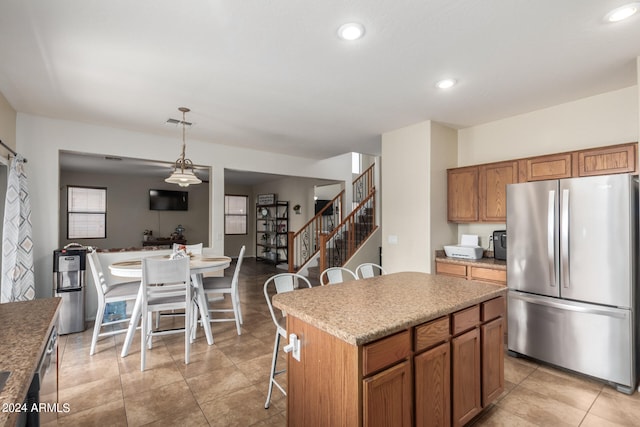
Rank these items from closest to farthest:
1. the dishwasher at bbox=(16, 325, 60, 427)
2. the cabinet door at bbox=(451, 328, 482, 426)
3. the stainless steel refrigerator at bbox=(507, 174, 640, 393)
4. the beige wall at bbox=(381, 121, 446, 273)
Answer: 1. the dishwasher at bbox=(16, 325, 60, 427)
2. the cabinet door at bbox=(451, 328, 482, 426)
3. the stainless steel refrigerator at bbox=(507, 174, 640, 393)
4. the beige wall at bbox=(381, 121, 446, 273)

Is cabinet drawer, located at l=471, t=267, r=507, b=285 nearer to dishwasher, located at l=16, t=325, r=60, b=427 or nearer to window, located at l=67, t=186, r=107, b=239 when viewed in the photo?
dishwasher, located at l=16, t=325, r=60, b=427

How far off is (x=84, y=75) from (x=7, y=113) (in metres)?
1.48

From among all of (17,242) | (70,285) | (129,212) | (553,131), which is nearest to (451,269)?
(553,131)

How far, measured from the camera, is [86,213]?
799 cm

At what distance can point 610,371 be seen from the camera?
2461mm

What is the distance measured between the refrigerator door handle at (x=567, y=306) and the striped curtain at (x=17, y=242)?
5003 mm

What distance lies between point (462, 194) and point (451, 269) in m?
0.99

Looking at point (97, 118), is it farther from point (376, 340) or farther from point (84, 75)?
point (376, 340)

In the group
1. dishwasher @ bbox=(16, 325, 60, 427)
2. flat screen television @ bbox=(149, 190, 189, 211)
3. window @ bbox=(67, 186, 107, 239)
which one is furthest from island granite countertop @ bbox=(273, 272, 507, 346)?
window @ bbox=(67, 186, 107, 239)

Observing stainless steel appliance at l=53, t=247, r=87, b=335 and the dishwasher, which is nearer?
the dishwasher

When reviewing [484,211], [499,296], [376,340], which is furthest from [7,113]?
[484,211]

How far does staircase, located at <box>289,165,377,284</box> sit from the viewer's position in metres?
6.02

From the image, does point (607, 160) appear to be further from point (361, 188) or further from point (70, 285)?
point (70, 285)

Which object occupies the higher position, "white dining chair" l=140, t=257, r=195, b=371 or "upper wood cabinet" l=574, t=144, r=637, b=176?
"upper wood cabinet" l=574, t=144, r=637, b=176
